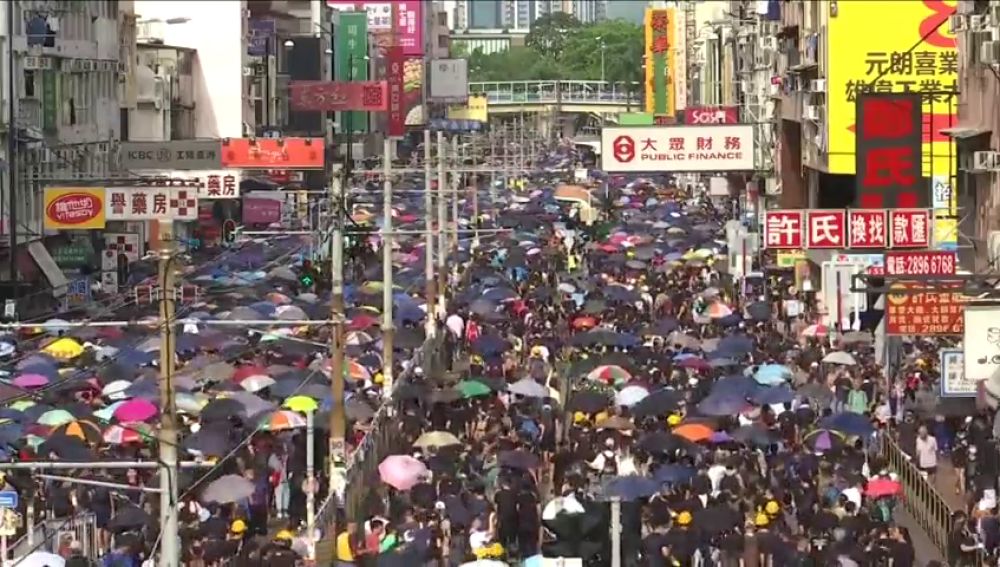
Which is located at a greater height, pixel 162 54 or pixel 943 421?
pixel 162 54

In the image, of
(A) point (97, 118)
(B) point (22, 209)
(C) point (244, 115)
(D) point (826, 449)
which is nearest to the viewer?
(D) point (826, 449)

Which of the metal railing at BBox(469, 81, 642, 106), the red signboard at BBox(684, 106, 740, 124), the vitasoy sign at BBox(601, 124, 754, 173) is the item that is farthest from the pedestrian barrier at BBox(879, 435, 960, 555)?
the metal railing at BBox(469, 81, 642, 106)

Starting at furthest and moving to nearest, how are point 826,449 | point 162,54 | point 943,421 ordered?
point 162,54
point 943,421
point 826,449

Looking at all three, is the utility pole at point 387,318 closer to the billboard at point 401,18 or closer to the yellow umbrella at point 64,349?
the yellow umbrella at point 64,349

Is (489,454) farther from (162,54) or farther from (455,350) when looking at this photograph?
(162,54)

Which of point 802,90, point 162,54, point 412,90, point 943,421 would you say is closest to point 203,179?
point 802,90

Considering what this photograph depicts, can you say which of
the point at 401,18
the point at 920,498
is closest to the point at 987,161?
the point at 920,498

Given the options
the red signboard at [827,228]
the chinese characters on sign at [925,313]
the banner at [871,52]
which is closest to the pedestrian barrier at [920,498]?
the chinese characters on sign at [925,313]

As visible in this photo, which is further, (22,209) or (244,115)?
(244,115)
